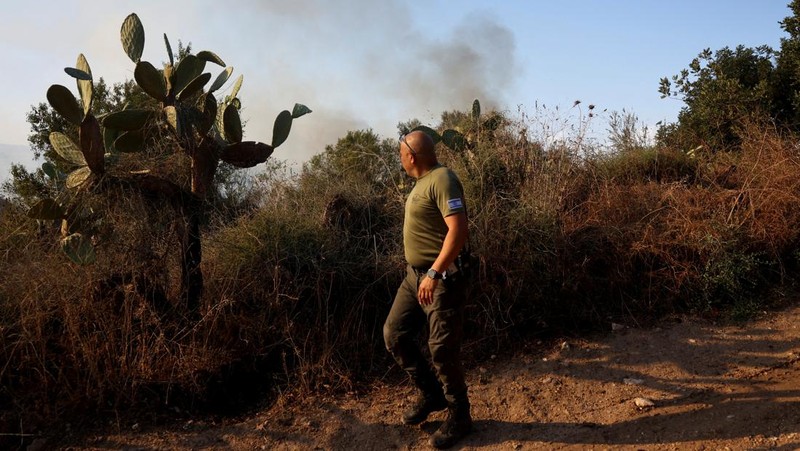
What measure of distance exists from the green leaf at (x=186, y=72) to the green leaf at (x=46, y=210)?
1318 millimetres

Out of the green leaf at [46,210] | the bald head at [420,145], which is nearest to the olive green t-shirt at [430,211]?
the bald head at [420,145]

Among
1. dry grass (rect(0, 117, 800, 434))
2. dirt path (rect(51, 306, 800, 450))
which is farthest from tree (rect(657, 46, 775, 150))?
dirt path (rect(51, 306, 800, 450))

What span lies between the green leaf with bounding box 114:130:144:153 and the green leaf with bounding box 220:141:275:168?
669 mm

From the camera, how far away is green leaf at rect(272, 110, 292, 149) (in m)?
5.38

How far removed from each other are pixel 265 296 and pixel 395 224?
1727 millimetres

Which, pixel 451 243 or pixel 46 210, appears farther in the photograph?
pixel 46 210

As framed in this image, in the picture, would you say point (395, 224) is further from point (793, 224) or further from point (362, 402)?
point (793, 224)

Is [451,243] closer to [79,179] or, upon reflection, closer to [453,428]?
[453,428]

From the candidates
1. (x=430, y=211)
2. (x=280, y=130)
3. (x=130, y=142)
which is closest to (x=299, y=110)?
(x=280, y=130)

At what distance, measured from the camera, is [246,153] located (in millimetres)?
5211

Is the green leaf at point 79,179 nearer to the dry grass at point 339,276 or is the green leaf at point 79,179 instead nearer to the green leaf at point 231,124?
the dry grass at point 339,276

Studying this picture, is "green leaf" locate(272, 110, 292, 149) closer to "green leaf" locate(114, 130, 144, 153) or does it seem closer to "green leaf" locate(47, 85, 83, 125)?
"green leaf" locate(114, 130, 144, 153)

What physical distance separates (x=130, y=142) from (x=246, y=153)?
0.95 meters

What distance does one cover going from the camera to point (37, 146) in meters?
9.55
